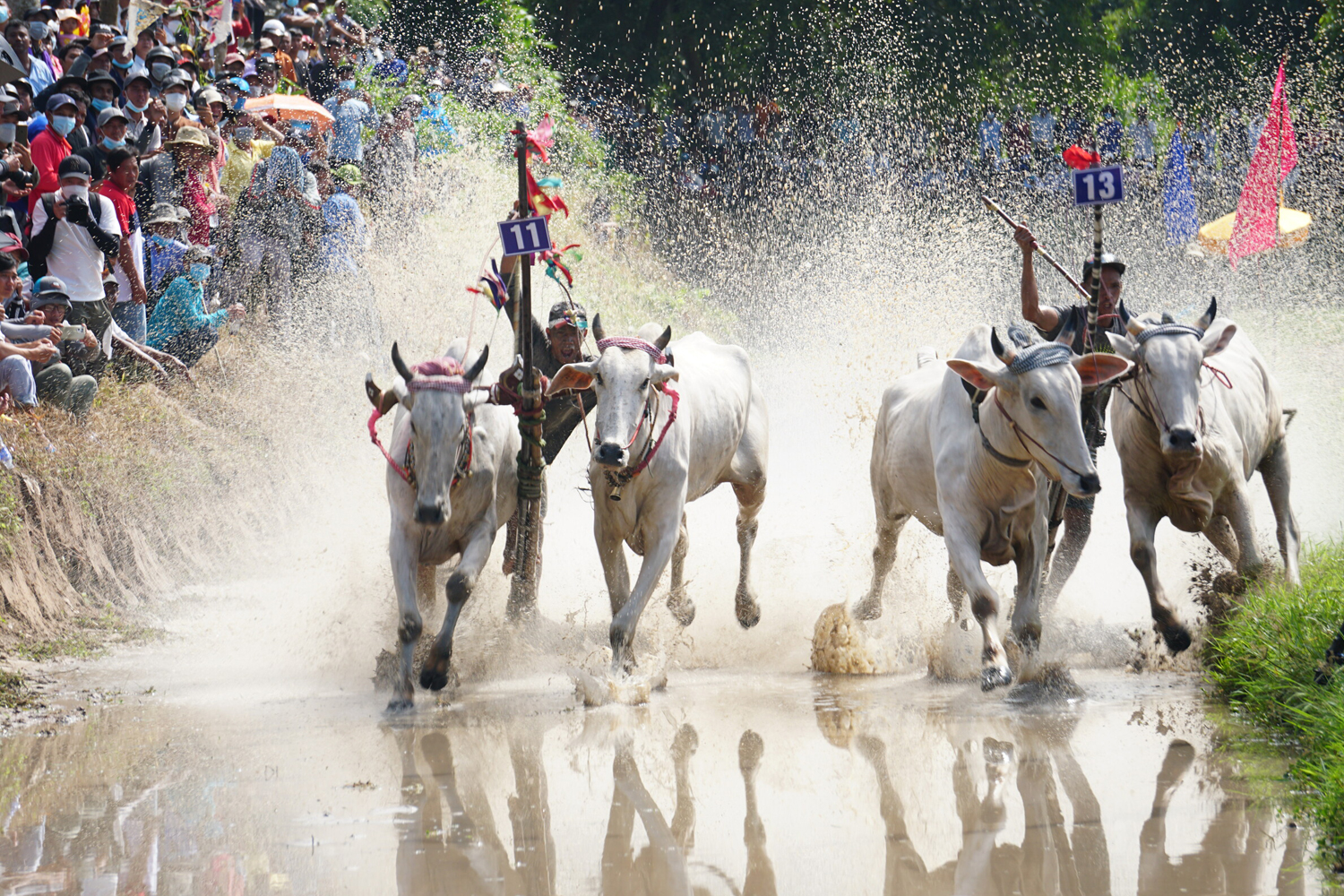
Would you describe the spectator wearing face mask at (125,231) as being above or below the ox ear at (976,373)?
above

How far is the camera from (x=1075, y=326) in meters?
8.37

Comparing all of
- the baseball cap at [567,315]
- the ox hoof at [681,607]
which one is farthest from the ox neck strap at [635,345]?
the ox hoof at [681,607]

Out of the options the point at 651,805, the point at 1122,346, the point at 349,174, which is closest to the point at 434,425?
the point at 651,805

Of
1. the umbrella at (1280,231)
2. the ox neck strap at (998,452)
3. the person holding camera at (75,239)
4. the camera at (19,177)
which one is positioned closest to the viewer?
the ox neck strap at (998,452)

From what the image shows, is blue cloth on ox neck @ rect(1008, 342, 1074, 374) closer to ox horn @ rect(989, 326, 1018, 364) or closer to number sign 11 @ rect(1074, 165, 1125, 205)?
ox horn @ rect(989, 326, 1018, 364)

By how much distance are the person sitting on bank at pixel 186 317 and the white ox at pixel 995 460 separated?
6.13 meters

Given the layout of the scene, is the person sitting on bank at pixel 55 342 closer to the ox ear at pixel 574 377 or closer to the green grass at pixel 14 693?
the green grass at pixel 14 693

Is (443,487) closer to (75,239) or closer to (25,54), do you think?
(75,239)

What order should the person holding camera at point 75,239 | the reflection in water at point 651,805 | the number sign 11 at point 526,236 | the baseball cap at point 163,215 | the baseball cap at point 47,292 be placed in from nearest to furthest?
1. the reflection in water at point 651,805
2. the number sign 11 at point 526,236
3. the baseball cap at point 47,292
4. the person holding camera at point 75,239
5. the baseball cap at point 163,215

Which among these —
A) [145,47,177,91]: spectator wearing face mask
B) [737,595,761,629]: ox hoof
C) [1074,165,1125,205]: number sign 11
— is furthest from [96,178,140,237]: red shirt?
[1074,165,1125,205]: number sign 11

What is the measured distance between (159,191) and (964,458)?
751 centimetres

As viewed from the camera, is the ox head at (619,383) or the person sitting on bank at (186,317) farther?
the person sitting on bank at (186,317)

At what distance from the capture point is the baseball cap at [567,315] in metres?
8.36

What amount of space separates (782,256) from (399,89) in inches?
253
